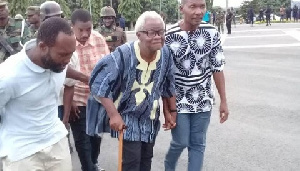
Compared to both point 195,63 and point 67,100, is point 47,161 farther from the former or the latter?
point 195,63

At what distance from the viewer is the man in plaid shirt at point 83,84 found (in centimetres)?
479

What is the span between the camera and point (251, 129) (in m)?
6.83

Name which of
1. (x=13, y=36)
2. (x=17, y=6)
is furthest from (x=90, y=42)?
(x=17, y=6)

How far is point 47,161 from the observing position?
3135mm

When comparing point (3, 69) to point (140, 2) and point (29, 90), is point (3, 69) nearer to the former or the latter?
point (29, 90)

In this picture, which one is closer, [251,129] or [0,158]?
[0,158]

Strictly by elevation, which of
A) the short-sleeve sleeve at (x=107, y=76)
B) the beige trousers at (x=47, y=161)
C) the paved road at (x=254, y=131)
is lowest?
the paved road at (x=254, y=131)

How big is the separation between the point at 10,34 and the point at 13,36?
46mm

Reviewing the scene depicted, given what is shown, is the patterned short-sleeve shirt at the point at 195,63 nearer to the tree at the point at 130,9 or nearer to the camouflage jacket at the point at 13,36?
the camouflage jacket at the point at 13,36

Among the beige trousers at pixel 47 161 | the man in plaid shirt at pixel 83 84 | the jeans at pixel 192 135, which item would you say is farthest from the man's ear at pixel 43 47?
the man in plaid shirt at pixel 83 84

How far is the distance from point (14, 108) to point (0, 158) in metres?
0.39

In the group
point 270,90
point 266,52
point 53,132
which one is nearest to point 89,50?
point 53,132

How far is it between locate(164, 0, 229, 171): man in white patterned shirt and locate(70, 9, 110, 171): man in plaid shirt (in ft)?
3.01

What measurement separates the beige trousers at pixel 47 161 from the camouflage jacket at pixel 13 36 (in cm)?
219
